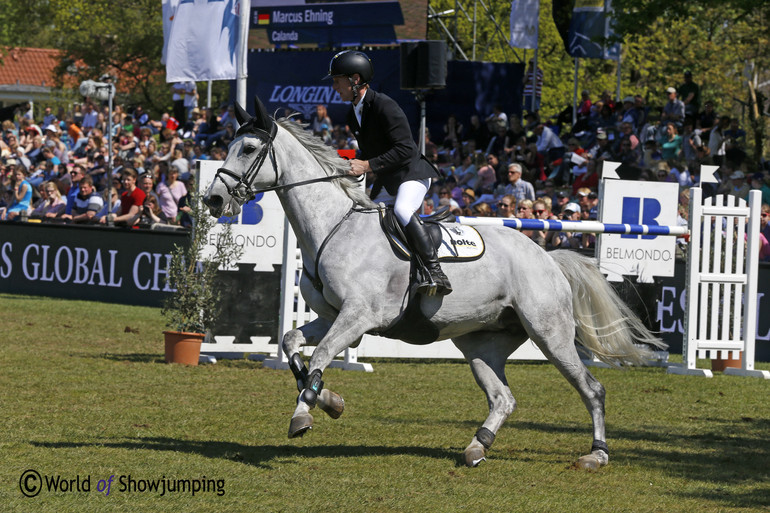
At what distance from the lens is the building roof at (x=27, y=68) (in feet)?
268

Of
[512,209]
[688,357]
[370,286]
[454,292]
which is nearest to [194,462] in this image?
[370,286]

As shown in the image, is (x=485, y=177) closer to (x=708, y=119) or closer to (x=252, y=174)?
(x=708, y=119)

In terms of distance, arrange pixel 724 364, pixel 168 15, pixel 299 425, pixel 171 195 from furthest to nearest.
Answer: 1. pixel 171 195
2. pixel 168 15
3. pixel 724 364
4. pixel 299 425

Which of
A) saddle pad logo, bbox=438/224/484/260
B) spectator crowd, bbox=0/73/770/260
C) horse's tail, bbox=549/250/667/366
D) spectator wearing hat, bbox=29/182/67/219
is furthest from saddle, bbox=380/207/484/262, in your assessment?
spectator wearing hat, bbox=29/182/67/219

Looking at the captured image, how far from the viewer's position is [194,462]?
668cm

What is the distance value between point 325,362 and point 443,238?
51.7 inches

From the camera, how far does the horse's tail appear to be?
810cm

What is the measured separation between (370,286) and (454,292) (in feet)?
2.11

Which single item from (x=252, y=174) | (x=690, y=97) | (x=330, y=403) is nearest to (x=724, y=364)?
(x=330, y=403)

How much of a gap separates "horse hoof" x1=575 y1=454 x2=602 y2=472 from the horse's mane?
2.21m

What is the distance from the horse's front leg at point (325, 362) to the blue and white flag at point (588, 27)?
68.5ft

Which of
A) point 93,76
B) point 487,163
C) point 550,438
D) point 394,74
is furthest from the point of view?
point 93,76

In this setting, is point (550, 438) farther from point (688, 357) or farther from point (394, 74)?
point (394, 74)

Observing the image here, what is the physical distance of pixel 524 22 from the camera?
30.6m
